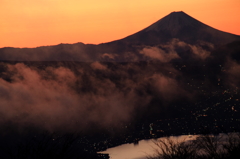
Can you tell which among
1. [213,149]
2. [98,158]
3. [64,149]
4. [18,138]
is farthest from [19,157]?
[18,138]

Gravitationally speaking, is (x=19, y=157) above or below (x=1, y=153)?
above

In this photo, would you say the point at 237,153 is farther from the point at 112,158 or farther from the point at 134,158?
the point at 112,158

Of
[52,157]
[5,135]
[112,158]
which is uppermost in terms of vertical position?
[52,157]

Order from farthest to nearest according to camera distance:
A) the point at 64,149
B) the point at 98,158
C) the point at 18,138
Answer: the point at 18,138 < the point at 98,158 < the point at 64,149

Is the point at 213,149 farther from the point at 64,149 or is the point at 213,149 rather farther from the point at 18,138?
the point at 18,138

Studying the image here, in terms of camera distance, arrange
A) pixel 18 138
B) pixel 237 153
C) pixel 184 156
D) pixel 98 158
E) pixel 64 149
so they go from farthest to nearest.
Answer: pixel 18 138
pixel 98 158
pixel 184 156
pixel 237 153
pixel 64 149

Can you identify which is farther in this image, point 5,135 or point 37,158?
point 5,135

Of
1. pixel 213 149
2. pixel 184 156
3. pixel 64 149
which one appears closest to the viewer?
pixel 64 149

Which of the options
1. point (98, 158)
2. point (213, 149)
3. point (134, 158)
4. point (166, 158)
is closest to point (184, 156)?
point (166, 158)

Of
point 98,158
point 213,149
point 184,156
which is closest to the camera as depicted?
point 184,156
